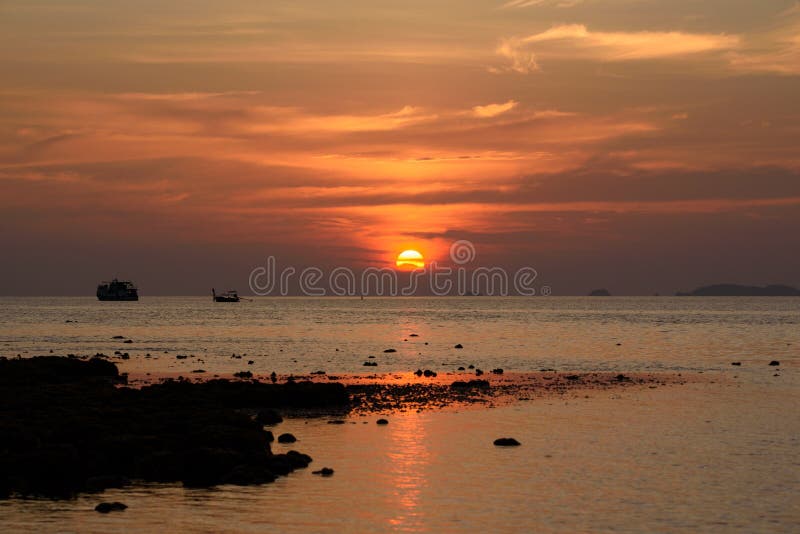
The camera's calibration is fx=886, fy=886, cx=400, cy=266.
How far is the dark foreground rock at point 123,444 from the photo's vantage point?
29312 millimetres

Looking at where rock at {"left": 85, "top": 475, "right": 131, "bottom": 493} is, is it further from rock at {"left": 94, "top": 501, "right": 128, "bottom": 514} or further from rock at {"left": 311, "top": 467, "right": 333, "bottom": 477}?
rock at {"left": 311, "top": 467, "right": 333, "bottom": 477}

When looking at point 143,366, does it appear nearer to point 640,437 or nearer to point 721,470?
point 640,437

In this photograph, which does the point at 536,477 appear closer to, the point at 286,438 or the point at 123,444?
the point at 286,438

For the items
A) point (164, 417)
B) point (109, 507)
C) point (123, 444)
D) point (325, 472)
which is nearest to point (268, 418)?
point (164, 417)

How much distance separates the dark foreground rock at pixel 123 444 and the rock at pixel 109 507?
2.57m

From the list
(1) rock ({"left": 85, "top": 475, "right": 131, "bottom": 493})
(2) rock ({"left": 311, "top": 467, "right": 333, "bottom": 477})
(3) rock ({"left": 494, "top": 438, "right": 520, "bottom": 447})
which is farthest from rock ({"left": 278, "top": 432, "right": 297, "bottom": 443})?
(1) rock ({"left": 85, "top": 475, "right": 131, "bottom": 493})

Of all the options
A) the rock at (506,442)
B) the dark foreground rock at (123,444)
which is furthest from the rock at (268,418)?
the rock at (506,442)

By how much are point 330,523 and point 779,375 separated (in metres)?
55.7

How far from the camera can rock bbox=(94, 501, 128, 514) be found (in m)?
26.0

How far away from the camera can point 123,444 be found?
31.9m

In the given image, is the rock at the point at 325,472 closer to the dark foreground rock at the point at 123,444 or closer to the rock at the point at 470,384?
the dark foreground rock at the point at 123,444

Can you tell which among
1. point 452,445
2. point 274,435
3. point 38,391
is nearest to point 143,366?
point 38,391

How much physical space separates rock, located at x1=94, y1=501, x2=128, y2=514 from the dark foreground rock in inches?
101

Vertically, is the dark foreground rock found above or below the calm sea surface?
above
